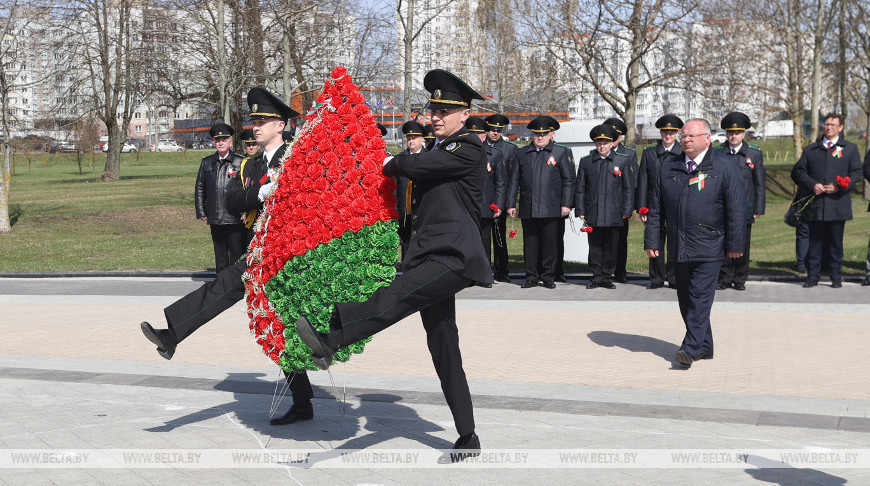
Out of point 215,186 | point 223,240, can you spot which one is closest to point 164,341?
point 215,186

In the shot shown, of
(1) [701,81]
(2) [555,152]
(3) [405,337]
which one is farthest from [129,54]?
(3) [405,337]

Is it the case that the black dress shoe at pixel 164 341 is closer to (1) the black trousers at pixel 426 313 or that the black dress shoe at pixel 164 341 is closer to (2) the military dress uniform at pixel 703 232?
(1) the black trousers at pixel 426 313

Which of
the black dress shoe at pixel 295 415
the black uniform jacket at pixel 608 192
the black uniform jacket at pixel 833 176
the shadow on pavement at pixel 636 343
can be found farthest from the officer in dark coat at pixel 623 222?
the black dress shoe at pixel 295 415

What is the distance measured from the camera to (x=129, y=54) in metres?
30.0

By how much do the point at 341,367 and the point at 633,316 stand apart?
3.93 metres

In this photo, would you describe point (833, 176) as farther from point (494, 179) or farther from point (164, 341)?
point (164, 341)

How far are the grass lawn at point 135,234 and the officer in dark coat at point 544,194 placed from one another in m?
1.96

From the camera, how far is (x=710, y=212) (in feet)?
27.6

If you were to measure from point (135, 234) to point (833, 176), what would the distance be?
1530 centimetres

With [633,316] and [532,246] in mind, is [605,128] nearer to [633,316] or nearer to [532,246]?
[532,246]

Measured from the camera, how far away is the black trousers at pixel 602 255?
13.5 m

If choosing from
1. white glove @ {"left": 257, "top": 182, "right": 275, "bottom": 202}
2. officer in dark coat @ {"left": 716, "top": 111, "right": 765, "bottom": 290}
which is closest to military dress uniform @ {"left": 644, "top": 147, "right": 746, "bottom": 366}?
white glove @ {"left": 257, "top": 182, "right": 275, "bottom": 202}

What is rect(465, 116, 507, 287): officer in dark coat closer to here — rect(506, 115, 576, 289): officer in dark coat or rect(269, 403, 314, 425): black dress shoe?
rect(506, 115, 576, 289): officer in dark coat

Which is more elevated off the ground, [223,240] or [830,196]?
[830,196]
